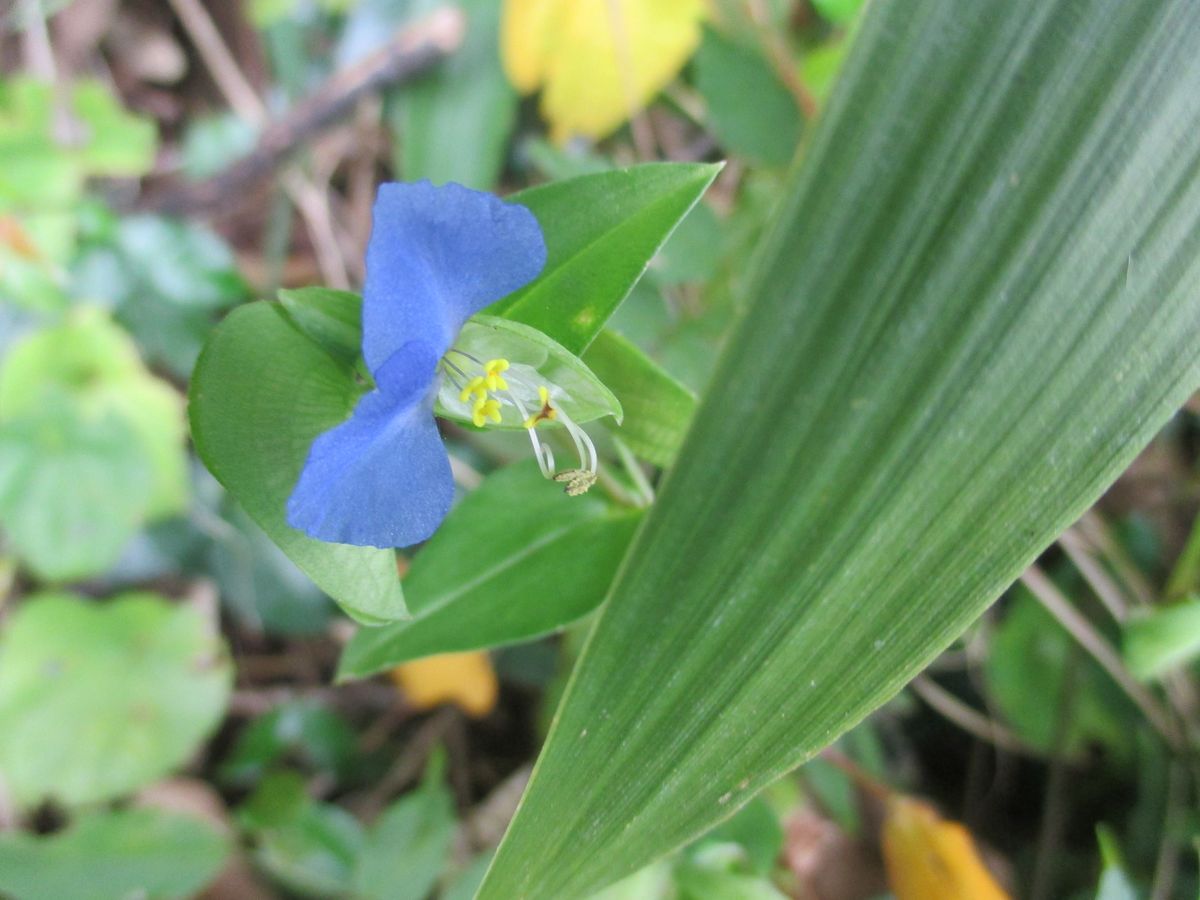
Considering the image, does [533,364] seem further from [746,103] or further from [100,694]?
[100,694]

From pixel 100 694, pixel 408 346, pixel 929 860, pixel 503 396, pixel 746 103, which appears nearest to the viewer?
pixel 408 346

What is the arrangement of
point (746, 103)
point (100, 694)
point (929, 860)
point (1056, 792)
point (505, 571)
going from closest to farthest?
1. point (505, 571)
2. point (929, 860)
3. point (746, 103)
4. point (1056, 792)
5. point (100, 694)

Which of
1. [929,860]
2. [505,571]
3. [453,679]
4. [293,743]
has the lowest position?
[293,743]

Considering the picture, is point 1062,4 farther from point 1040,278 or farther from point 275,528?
point 275,528

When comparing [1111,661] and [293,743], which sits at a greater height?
[1111,661]

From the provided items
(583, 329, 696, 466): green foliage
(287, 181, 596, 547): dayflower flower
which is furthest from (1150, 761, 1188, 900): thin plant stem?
(287, 181, 596, 547): dayflower flower

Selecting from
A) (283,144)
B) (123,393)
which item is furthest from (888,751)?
(283,144)

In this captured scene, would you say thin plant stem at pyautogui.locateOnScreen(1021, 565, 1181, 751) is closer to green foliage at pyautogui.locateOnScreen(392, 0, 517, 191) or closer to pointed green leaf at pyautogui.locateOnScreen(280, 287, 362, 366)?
pointed green leaf at pyautogui.locateOnScreen(280, 287, 362, 366)

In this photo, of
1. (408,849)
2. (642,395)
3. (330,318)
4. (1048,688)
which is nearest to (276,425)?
(330,318)
